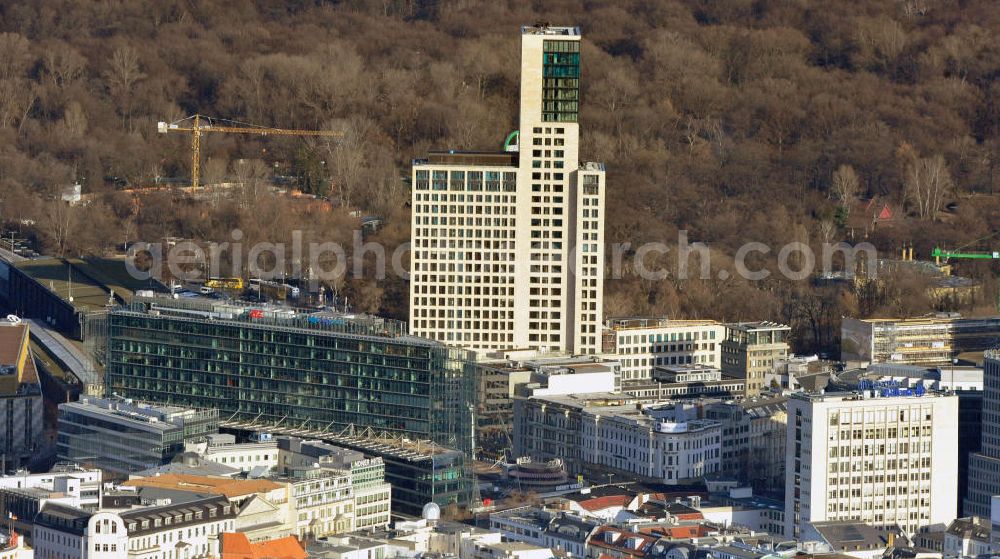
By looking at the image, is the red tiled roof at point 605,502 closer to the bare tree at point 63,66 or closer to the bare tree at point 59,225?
the bare tree at point 59,225

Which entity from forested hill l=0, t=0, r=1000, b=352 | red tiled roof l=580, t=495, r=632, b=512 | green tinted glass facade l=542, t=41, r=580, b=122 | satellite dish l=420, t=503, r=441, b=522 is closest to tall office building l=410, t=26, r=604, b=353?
green tinted glass facade l=542, t=41, r=580, b=122

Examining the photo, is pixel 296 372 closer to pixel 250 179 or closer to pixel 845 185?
pixel 250 179

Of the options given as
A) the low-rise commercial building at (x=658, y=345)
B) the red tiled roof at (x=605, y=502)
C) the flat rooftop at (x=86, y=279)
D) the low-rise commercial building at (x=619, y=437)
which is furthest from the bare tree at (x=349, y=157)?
the red tiled roof at (x=605, y=502)

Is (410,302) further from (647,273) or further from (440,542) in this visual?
(440,542)

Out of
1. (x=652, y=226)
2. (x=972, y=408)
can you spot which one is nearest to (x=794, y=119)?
(x=652, y=226)

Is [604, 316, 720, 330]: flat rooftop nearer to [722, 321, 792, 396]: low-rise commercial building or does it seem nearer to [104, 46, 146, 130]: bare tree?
[722, 321, 792, 396]: low-rise commercial building

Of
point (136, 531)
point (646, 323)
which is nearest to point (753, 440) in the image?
point (646, 323)
